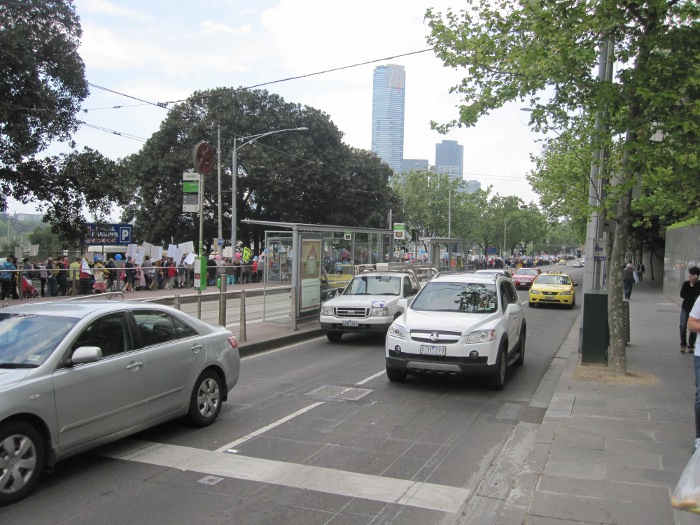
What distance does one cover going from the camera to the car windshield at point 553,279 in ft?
82.4

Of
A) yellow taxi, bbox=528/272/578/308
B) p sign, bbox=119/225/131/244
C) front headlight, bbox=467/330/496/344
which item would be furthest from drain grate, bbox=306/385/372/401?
p sign, bbox=119/225/131/244

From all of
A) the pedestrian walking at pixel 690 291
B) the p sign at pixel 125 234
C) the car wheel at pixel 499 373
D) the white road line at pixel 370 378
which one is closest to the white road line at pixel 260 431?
the white road line at pixel 370 378

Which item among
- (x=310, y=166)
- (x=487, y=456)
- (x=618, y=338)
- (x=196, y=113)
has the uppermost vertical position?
(x=196, y=113)

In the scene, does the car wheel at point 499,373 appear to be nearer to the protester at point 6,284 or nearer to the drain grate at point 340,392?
the drain grate at point 340,392

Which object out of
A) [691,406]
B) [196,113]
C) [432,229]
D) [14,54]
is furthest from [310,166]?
[691,406]

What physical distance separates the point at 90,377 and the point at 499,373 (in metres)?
5.61

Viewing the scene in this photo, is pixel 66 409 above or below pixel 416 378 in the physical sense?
above

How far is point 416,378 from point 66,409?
5.74m

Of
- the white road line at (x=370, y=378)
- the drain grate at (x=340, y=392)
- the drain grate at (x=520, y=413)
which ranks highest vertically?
the drain grate at (x=340, y=392)

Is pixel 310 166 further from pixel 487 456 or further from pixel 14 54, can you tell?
pixel 487 456

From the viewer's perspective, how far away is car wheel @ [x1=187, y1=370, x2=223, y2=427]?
6.49 m

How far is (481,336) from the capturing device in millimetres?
8344

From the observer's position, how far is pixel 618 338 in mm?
9367

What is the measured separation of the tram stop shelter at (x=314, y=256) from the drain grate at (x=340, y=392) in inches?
216
